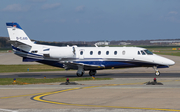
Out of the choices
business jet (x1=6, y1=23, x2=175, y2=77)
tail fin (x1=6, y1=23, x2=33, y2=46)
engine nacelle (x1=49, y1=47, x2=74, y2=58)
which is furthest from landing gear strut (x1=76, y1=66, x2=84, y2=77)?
tail fin (x1=6, y1=23, x2=33, y2=46)

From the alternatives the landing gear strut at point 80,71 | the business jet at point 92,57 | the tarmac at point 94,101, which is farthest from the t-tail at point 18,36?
the tarmac at point 94,101

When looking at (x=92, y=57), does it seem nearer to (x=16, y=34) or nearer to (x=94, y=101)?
(x=16, y=34)

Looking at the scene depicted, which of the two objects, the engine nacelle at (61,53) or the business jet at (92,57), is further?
the engine nacelle at (61,53)

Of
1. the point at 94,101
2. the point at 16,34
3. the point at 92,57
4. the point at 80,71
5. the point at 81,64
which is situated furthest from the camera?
the point at 16,34

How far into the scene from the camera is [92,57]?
33.5 m

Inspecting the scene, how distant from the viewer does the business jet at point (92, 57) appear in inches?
1298

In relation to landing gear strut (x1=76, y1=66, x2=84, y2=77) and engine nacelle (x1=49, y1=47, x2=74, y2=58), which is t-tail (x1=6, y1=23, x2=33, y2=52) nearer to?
engine nacelle (x1=49, y1=47, x2=74, y2=58)

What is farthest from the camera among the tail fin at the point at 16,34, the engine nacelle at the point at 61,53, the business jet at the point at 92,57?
the tail fin at the point at 16,34

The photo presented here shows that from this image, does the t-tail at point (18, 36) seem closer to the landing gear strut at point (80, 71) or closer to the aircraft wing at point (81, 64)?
the aircraft wing at point (81, 64)

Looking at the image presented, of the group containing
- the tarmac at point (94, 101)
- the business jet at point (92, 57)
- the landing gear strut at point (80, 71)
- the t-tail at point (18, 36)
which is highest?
the t-tail at point (18, 36)

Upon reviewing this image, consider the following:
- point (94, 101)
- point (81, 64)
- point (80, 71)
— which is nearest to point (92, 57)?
point (81, 64)

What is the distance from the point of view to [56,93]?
1875 centimetres

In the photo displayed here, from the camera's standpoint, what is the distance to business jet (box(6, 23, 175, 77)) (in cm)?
3297

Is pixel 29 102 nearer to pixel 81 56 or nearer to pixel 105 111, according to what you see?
pixel 105 111
